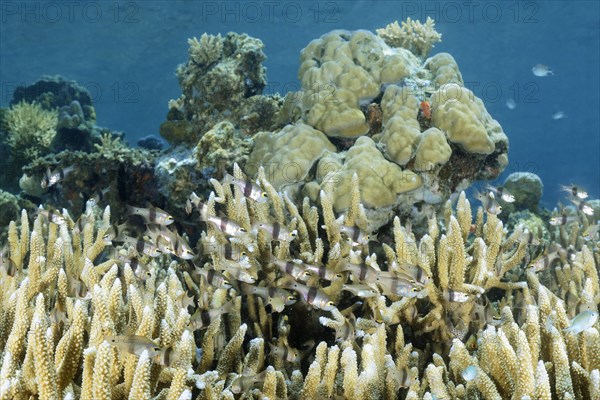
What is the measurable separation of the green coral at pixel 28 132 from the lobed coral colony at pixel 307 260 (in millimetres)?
2988

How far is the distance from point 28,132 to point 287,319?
1070 centimetres

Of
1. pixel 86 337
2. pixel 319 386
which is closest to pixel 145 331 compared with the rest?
pixel 86 337

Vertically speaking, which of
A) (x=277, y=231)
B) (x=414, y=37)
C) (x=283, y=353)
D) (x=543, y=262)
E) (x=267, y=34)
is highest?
(x=267, y=34)

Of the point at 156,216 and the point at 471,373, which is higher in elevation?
the point at 156,216

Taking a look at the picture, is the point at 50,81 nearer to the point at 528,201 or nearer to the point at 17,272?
the point at 17,272

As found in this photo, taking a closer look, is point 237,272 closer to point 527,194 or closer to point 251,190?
point 251,190

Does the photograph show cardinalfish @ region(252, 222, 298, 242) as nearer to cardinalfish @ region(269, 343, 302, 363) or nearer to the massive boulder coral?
cardinalfish @ region(269, 343, 302, 363)

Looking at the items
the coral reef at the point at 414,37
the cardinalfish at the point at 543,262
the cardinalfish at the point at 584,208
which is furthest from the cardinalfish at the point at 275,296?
the coral reef at the point at 414,37

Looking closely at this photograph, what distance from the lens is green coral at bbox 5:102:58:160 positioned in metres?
11.3

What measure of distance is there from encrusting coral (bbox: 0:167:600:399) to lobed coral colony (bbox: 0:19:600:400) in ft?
0.06

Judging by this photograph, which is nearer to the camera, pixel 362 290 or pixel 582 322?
pixel 582 322

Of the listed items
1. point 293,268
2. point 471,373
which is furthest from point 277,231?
point 471,373

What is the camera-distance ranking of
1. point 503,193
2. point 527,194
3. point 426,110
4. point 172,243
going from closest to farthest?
point 172,243 < point 503,193 < point 426,110 < point 527,194

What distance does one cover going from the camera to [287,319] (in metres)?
3.98
